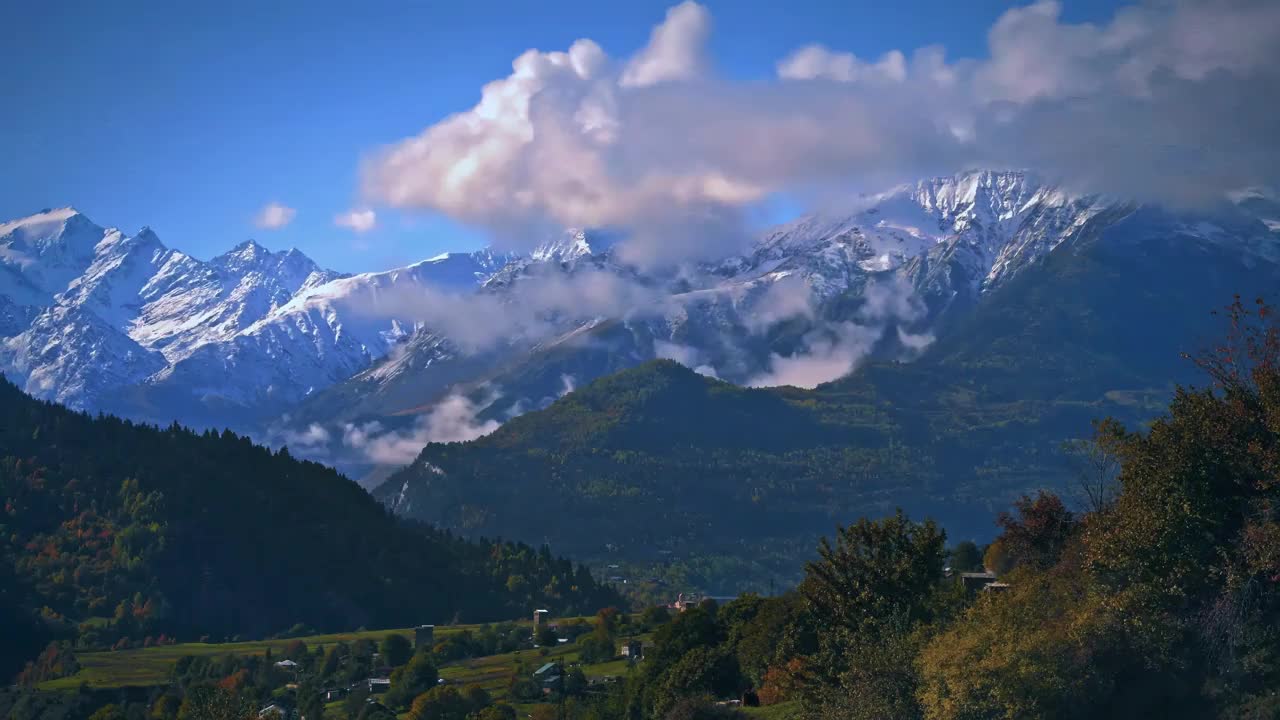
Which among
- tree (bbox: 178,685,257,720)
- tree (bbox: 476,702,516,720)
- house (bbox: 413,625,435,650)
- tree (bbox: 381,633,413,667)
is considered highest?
house (bbox: 413,625,435,650)

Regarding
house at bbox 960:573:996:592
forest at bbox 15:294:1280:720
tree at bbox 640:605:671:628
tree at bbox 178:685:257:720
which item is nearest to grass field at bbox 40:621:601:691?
tree at bbox 640:605:671:628

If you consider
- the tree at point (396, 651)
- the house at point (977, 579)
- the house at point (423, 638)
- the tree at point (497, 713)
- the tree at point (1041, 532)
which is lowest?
the tree at point (497, 713)

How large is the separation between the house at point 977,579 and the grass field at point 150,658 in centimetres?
5585

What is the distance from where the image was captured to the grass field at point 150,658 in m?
156

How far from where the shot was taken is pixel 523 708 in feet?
399

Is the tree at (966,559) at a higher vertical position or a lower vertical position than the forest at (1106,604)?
higher

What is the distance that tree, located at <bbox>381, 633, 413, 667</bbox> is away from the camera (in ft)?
524

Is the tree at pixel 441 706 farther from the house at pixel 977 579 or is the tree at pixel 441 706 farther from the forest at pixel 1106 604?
the house at pixel 977 579

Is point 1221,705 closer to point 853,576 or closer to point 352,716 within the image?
point 853,576

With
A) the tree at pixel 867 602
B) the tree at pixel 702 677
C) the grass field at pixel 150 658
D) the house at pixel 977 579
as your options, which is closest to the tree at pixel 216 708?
the tree at pixel 702 677

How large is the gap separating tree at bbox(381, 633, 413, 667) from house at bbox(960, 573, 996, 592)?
69.4 metres

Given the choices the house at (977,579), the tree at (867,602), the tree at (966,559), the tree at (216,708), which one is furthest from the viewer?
the tree at (966,559)

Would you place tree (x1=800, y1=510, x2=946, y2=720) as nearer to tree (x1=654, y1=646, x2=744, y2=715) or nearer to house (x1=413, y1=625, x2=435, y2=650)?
tree (x1=654, y1=646, x2=744, y2=715)

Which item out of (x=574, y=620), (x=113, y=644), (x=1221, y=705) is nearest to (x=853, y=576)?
(x=1221, y=705)
